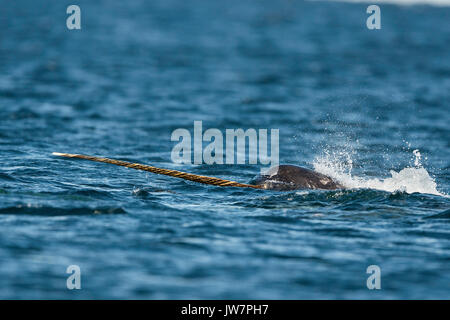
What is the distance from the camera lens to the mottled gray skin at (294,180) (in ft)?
41.2

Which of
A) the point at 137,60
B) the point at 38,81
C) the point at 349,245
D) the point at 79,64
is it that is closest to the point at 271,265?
the point at 349,245

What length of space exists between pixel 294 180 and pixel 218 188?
133 centimetres

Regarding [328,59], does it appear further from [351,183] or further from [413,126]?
[351,183]

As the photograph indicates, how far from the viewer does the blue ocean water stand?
884 centimetres

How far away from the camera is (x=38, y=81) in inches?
1107

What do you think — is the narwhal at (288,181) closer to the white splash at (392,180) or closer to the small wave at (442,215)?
the white splash at (392,180)

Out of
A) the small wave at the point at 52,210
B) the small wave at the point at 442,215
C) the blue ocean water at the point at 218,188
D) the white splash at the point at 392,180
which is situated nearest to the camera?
the blue ocean water at the point at 218,188

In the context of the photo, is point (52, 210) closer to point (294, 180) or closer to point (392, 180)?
point (294, 180)

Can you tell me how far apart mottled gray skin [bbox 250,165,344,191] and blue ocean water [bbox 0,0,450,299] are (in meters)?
0.34

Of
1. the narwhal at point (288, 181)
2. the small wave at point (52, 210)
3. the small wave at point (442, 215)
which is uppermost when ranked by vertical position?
the narwhal at point (288, 181)

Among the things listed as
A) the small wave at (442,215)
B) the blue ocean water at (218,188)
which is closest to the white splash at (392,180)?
the blue ocean water at (218,188)

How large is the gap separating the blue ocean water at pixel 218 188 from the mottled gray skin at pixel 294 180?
1.11 ft

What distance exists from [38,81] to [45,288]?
2085 cm

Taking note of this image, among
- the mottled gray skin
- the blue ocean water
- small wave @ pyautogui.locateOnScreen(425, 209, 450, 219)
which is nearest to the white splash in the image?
the blue ocean water
